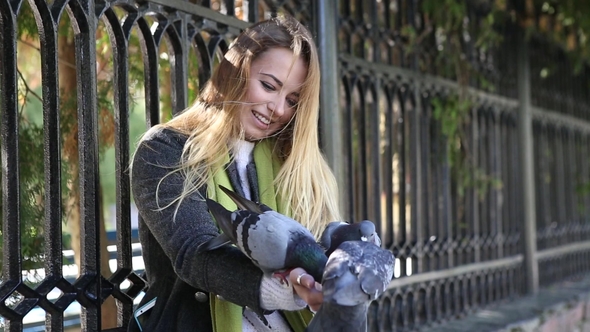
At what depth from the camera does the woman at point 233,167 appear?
2.06m

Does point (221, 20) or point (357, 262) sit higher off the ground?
point (221, 20)

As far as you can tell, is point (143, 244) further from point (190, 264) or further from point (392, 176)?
point (392, 176)

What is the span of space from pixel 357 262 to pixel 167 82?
2433 mm

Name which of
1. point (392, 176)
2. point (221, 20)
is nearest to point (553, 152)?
point (392, 176)

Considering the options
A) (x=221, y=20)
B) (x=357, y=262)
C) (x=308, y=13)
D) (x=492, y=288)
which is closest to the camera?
(x=357, y=262)

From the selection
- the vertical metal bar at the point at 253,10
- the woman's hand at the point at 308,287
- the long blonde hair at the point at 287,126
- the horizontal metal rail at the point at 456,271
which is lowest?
the horizontal metal rail at the point at 456,271

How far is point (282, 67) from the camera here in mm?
2312

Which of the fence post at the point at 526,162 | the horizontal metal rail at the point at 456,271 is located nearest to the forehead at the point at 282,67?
the horizontal metal rail at the point at 456,271

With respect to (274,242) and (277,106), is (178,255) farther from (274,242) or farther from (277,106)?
(277,106)

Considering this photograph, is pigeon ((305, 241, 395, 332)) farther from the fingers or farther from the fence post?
the fence post

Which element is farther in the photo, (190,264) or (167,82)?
(167,82)

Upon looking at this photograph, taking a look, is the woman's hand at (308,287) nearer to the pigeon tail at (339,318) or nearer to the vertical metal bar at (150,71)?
the pigeon tail at (339,318)

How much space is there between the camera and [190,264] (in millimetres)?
1950

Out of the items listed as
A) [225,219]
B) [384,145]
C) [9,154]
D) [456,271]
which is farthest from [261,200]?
[456,271]
